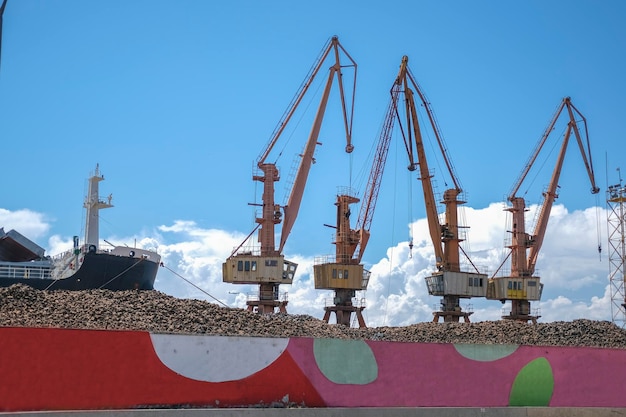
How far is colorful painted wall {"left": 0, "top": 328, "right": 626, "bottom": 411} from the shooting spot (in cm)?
1852

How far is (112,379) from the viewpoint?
1927cm

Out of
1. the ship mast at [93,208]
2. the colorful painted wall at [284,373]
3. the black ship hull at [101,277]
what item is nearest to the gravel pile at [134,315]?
the colorful painted wall at [284,373]

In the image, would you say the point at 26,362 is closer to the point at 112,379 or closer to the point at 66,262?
the point at 112,379

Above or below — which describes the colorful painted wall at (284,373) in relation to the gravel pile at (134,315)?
below

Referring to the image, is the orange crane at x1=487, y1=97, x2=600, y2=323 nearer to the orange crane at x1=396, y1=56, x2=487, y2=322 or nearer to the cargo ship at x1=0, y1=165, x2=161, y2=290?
the orange crane at x1=396, y1=56, x2=487, y2=322

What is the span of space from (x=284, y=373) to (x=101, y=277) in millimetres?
18402

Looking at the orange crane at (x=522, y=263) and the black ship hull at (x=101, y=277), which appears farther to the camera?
the orange crane at (x=522, y=263)

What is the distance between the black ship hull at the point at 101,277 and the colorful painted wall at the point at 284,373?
17.9m

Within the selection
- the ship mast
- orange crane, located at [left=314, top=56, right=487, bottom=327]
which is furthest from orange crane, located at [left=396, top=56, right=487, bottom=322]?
the ship mast

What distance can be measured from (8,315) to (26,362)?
9470mm

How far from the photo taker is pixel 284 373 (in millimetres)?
21578

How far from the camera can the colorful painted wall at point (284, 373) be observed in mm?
18516

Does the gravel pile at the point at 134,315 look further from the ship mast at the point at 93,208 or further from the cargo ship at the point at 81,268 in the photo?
the ship mast at the point at 93,208

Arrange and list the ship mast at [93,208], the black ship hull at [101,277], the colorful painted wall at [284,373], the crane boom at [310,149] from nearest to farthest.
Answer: the colorful painted wall at [284,373]
the black ship hull at [101,277]
the ship mast at [93,208]
the crane boom at [310,149]
